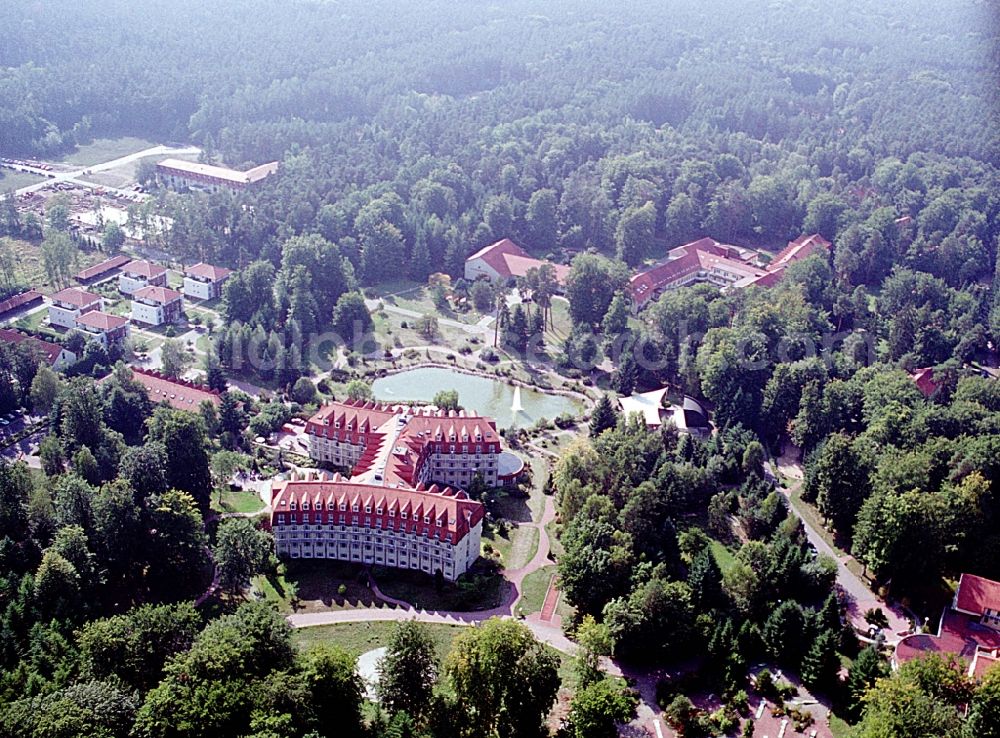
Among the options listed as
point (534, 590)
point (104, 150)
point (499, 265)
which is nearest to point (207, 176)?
point (104, 150)

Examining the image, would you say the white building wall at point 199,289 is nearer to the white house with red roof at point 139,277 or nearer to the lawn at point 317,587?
the white house with red roof at point 139,277

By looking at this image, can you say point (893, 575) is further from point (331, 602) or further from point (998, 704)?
point (331, 602)

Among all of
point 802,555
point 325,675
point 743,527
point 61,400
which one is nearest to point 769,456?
point 743,527

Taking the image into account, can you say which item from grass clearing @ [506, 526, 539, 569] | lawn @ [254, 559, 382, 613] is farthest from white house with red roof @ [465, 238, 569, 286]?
lawn @ [254, 559, 382, 613]

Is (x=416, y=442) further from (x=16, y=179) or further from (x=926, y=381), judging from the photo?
(x=16, y=179)

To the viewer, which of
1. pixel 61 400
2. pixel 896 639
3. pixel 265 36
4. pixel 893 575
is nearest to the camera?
pixel 896 639
